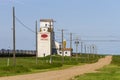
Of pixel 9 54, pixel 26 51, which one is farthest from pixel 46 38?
pixel 26 51

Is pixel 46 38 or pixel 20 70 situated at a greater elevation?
pixel 46 38

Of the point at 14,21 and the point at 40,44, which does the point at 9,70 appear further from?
the point at 40,44

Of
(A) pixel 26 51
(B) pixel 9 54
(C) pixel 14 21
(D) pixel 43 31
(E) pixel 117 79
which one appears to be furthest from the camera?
(A) pixel 26 51

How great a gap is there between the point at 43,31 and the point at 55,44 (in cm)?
1915

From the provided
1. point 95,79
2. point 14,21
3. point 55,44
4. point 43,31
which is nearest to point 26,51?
point 55,44

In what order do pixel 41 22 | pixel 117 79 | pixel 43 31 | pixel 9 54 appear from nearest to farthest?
pixel 117 79 < pixel 9 54 < pixel 43 31 < pixel 41 22

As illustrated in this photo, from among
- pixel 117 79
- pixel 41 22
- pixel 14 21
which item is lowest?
pixel 117 79

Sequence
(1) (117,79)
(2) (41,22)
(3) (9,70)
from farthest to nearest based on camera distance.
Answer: (2) (41,22) → (3) (9,70) → (1) (117,79)

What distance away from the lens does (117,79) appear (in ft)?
96.6

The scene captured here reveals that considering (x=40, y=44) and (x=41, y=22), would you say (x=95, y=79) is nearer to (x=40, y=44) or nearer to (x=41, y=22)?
(x=40, y=44)

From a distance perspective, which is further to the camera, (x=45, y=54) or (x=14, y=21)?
(x=45, y=54)

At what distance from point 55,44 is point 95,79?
429 feet

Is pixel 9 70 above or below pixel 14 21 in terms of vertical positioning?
below

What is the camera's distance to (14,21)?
148 ft
